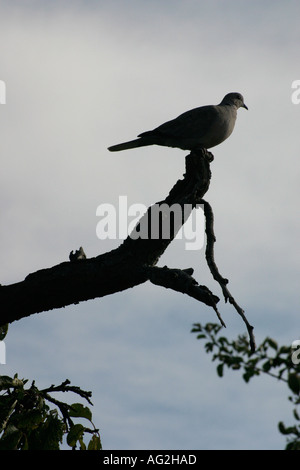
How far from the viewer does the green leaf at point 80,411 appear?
179 inches

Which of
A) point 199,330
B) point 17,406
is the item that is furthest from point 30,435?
point 199,330

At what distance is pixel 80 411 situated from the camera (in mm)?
4598

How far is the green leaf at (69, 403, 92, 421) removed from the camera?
455 cm

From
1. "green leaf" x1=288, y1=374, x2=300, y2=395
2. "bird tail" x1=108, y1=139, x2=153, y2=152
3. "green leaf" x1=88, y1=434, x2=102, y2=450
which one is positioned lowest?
"green leaf" x1=88, y1=434, x2=102, y2=450

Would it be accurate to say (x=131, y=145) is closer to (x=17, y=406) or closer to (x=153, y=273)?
(x=153, y=273)

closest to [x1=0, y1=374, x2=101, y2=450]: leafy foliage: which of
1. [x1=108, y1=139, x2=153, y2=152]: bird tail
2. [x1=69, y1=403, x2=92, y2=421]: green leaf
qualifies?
[x1=69, y1=403, x2=92, y2=421]: green leaf

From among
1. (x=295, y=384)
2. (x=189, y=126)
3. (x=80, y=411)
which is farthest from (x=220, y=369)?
(x=189, y=126)

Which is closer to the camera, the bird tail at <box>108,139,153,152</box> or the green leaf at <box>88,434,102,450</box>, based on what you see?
the green leaf at <box>88,434,102,450</box>

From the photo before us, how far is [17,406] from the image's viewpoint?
4.40m

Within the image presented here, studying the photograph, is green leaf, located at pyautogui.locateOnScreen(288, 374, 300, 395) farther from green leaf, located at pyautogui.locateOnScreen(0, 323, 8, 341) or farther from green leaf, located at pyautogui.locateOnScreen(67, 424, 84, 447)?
green leaf, located at pyautogui.locateOnScreen(0, 323, 8, 341)

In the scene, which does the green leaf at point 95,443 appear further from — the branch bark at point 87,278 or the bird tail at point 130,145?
the bird tail at point 130,145

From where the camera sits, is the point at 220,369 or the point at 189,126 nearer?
the point at 220,369

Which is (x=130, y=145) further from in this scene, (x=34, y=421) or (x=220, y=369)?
(x=34, y=421)
